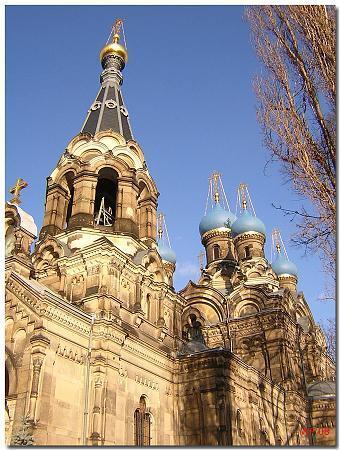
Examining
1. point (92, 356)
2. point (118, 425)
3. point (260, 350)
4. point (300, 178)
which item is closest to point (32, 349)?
point (92, 356)

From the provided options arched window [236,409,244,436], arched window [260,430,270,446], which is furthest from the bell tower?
arched window [260,430,270,446]

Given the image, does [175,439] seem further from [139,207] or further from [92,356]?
[139,207]

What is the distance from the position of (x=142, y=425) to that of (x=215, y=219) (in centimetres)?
1886

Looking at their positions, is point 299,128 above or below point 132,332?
above

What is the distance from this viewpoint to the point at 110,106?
68.2ft

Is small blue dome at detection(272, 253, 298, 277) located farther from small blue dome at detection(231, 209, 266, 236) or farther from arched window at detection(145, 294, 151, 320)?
arched window at detection(145, 294, 151, 320)

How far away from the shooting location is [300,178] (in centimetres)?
771

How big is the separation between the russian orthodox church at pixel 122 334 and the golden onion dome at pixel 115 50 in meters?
0.07

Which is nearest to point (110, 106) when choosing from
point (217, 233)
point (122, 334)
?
point (122, 334)

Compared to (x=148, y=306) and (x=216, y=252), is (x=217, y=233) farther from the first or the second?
(x=148, y=306)

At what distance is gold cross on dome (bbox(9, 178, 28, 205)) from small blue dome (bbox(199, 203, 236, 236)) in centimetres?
1731

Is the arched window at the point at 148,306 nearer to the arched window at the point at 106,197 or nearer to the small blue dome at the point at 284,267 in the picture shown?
the arched window at the point at 106,197

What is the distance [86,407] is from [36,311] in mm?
2741

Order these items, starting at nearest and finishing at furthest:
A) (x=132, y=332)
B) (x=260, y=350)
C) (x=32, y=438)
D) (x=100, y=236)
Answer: (x=32, y=438) → (x=132, y=332) → (x=100, y=236) → (x=260, y=350)
